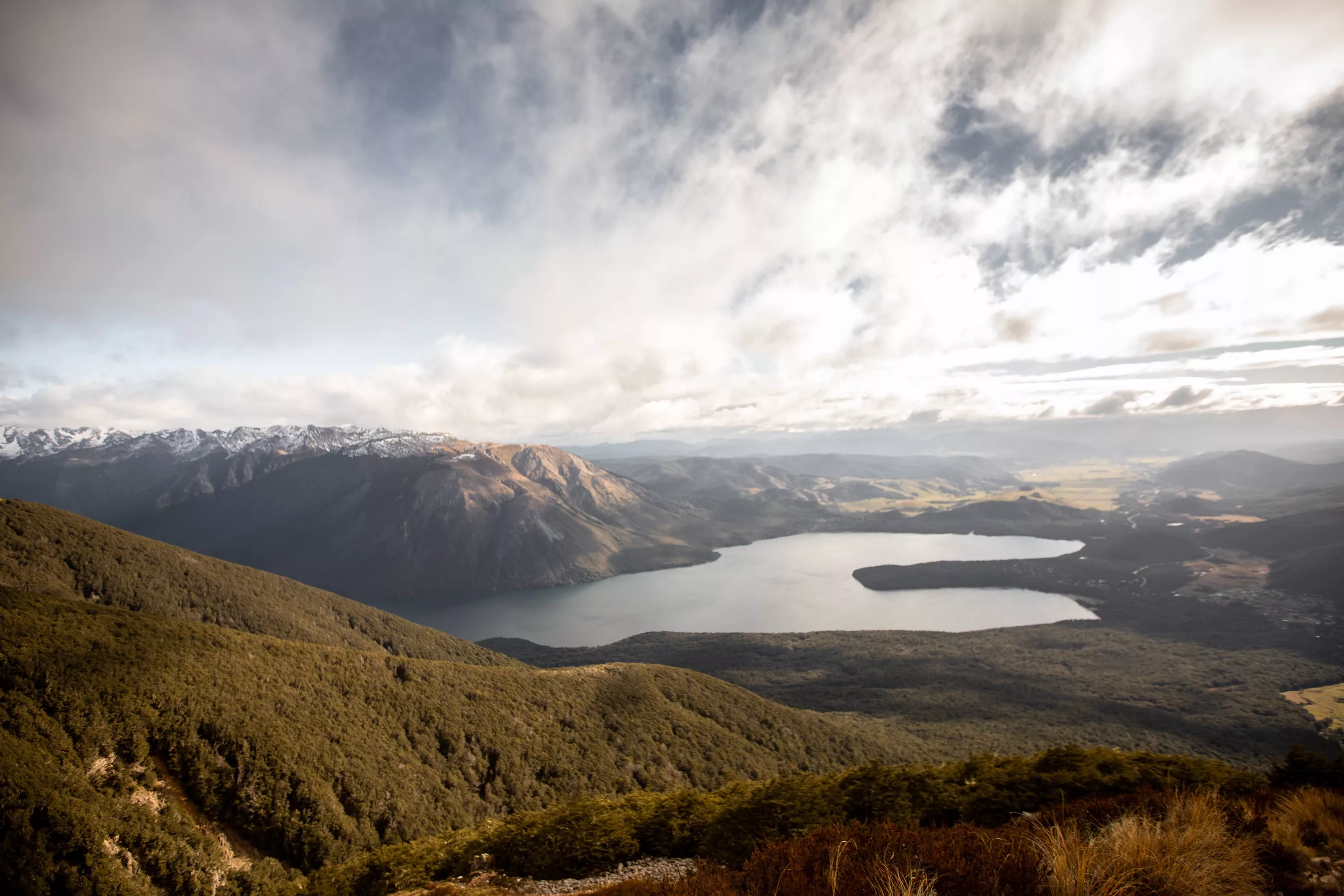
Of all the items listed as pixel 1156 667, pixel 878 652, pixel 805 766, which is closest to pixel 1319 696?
pixel 1156 667

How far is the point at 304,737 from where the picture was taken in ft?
126

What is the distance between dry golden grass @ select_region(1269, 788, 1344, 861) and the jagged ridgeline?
30572mm

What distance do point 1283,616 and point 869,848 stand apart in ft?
751

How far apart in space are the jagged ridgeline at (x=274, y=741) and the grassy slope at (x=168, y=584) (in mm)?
1086

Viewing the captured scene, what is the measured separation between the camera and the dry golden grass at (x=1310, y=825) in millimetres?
8594

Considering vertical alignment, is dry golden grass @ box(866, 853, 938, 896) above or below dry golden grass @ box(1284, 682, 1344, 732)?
above

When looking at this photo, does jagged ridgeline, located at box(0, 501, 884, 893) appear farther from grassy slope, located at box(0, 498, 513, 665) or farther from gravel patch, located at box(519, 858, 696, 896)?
gravel patch, located at box(519, 858, 696, 896)

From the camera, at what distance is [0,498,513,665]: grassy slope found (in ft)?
242

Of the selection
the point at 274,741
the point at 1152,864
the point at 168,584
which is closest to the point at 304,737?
the point at 274,741

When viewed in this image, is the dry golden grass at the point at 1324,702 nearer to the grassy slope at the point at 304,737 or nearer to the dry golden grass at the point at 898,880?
the grassy slope at the point at 304,737

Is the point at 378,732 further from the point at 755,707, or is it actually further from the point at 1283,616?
the point at 1283,616

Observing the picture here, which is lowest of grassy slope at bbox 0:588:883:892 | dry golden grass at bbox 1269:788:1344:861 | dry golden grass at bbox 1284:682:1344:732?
dry golden grass at bbox 1284:682:1344:732

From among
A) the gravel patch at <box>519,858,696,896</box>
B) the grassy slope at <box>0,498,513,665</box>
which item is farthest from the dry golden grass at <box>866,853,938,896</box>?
the grassy slope at <box>0,498,513,665</box>

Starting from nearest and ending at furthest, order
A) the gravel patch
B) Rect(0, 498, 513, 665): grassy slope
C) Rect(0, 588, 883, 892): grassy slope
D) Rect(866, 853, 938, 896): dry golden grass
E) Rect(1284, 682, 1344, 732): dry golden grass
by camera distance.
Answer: Rect(866, 853, 938, 896): dry golden grass → the gravel patch → Rect(0, 588, 883, 892): grassy slope → Rect(0, 498, 513, 665): grassy slope → Rect(1284, 682, 1344, 732): dry golden grass
